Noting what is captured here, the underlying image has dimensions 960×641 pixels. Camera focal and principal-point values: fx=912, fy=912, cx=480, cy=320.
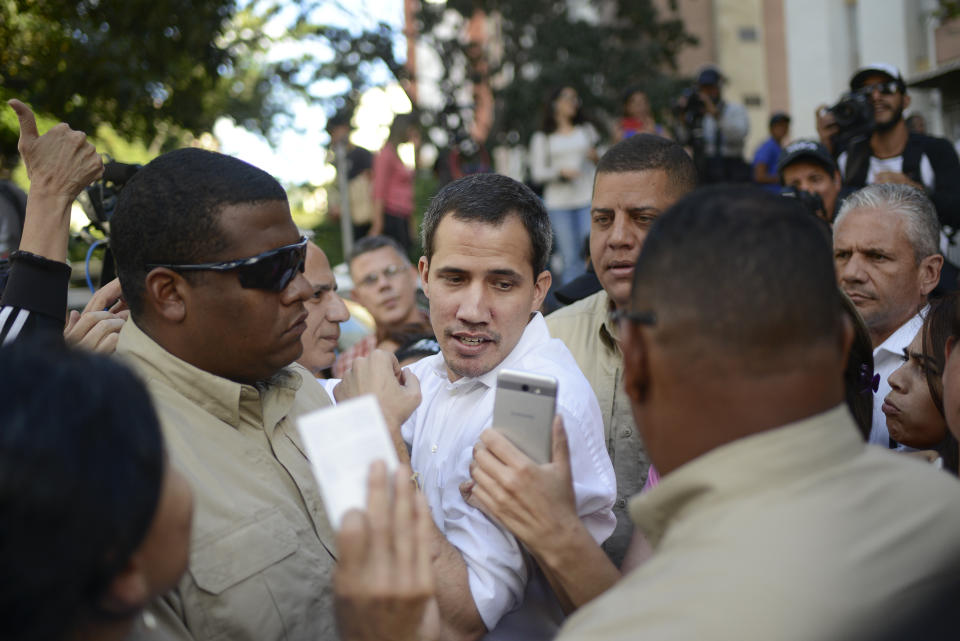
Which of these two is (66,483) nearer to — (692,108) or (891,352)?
(891,352)

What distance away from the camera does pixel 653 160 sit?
374 cm

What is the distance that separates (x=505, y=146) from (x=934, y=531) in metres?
18.6

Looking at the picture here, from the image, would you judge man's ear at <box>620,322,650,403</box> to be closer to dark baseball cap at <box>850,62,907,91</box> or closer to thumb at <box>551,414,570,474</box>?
thumb at <box>551,414,570,474</box>

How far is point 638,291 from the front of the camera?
1.81 metres

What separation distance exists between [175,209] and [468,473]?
1047mm

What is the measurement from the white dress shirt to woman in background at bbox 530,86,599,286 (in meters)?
5.75

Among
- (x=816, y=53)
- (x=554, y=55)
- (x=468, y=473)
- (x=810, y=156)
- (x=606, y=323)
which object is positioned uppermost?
(x=554, y=55)

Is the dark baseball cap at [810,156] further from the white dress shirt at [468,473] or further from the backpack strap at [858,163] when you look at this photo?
the white dress shirt at [468,473]

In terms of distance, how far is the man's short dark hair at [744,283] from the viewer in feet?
5.37

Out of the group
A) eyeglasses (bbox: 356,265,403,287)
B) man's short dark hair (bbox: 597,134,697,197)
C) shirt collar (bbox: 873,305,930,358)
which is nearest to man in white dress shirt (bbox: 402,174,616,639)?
man's short dark hair (bbox: 597,134,697,197)

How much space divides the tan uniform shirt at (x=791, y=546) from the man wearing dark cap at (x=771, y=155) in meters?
8.05

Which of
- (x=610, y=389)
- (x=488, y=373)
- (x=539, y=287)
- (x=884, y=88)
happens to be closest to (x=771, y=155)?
(x=884, y=88)

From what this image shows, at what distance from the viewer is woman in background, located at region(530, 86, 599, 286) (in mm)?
8562

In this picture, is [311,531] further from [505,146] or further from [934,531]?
[505,146]
